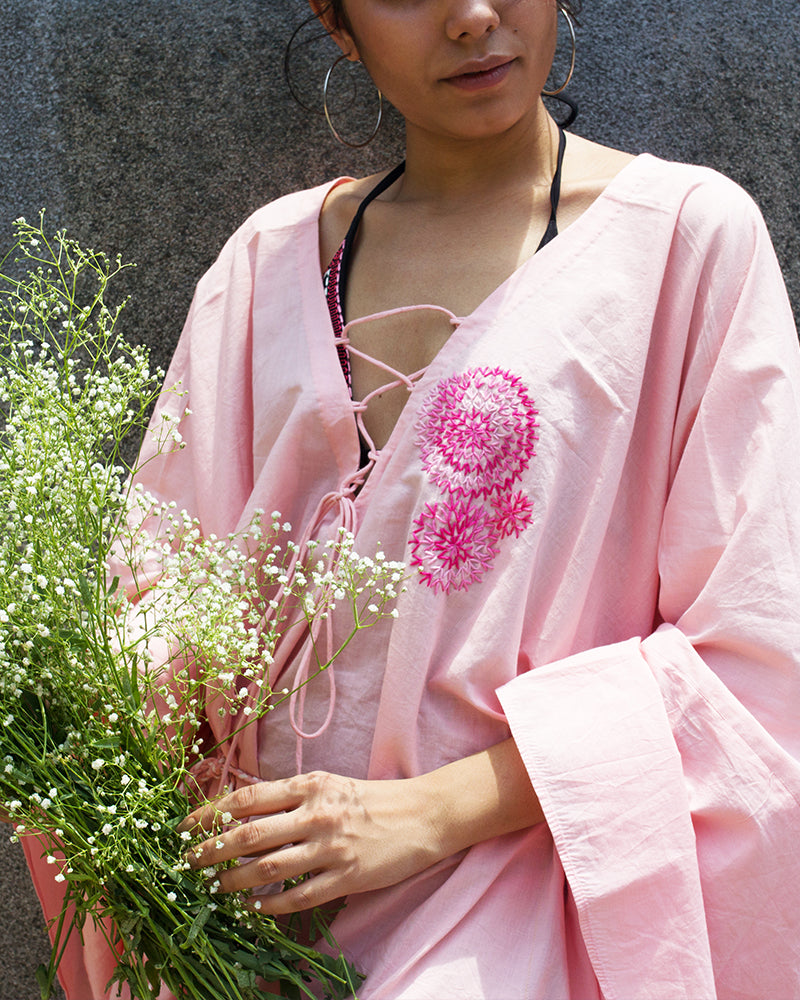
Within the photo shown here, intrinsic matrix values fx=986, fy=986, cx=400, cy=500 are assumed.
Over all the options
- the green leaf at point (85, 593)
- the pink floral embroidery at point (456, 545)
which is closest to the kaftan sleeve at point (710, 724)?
the pink floral embroidery at point (456, 545)

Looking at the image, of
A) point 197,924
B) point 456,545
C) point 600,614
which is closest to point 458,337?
point 456,545

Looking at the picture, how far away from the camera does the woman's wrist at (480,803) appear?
1103mm

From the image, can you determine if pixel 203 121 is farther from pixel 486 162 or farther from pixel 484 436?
pixel 484 436

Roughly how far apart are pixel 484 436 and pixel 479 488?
6 cm

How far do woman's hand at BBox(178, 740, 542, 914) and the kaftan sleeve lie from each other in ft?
0.21

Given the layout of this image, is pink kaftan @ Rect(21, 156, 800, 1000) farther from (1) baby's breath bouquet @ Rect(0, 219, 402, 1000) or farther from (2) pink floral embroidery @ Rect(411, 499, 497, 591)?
(1) baby's breath bouquet @ Rect(0, 219, 402, 1000)

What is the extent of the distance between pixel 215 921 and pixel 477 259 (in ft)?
2.78

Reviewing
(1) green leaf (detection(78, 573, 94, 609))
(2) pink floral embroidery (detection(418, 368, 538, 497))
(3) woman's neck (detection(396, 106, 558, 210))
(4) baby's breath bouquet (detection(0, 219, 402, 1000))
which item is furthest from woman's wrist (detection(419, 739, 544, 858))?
(3) woman's neck (detection(396, 106, 558, 210))

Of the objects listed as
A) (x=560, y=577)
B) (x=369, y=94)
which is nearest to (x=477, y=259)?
(x=560, y=577)

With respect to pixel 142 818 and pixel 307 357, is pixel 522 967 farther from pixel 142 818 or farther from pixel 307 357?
pixel 307 357

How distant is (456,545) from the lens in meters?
1.15

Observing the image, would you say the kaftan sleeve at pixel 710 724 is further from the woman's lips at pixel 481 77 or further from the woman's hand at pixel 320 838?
the woman's lips at pixel 481 77

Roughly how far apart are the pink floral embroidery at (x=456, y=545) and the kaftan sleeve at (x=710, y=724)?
0.14m

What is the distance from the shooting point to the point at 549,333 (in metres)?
1.16
